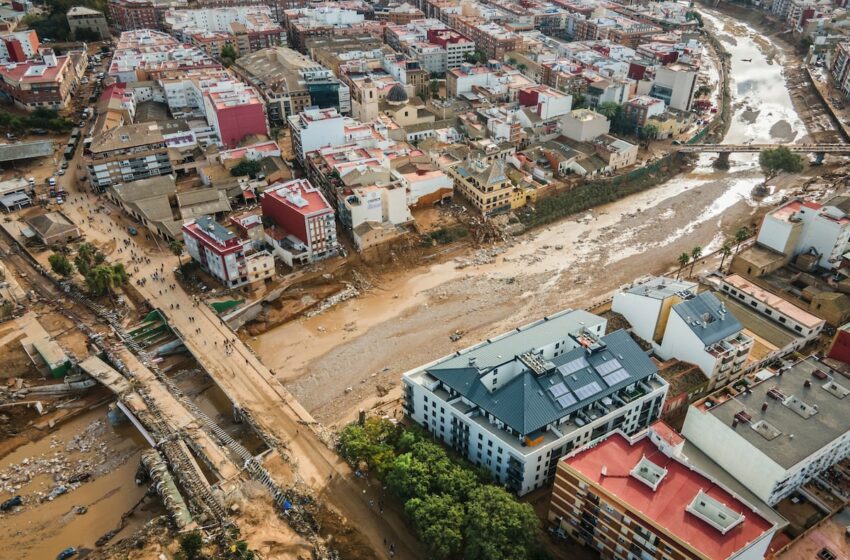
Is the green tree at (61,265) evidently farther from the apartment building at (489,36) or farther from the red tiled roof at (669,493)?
the apartment building at (489,36)

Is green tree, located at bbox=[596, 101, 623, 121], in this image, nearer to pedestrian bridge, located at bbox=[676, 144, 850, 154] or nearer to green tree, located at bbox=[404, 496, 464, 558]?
pedestrian bridge, located at bbox=[676, 144, 850, 154]

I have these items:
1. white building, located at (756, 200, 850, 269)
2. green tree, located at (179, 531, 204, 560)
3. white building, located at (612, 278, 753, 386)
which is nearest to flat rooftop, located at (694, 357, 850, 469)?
white building, located at (612, 278, 753, 386)

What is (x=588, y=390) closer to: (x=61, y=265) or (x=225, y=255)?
(x=225, y=255)

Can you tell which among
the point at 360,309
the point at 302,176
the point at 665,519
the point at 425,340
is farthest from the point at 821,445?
the point at 302,176

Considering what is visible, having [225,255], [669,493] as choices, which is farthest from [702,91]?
[669,493]

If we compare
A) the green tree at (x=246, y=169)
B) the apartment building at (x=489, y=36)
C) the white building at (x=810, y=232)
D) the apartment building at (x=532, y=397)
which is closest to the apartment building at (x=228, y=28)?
the apartment building at (x=489, y=36)

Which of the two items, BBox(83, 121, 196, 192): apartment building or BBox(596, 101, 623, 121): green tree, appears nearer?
BBox(83, 121, 196, 192): apartment building
